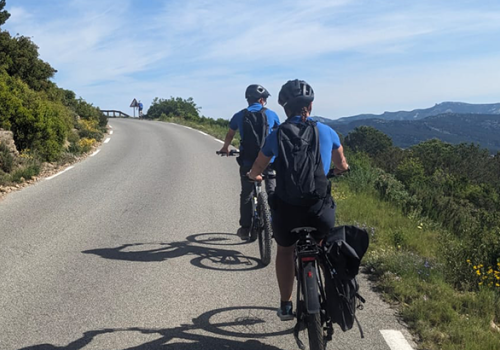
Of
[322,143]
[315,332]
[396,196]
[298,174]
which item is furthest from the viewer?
[396,196]

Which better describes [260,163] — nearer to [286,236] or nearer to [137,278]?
[286,236]

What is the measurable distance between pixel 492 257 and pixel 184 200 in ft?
19.1

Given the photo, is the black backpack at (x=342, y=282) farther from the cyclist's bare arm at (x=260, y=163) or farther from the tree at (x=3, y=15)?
the tree at (x=3, y=15)

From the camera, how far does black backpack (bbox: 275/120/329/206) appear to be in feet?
11.2

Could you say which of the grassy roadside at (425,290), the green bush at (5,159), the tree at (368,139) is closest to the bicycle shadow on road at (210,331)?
the grassy roadside at (425,290)

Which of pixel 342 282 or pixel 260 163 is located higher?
pixel 260 163

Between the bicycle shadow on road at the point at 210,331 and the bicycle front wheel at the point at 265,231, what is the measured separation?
132cm

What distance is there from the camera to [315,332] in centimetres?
329

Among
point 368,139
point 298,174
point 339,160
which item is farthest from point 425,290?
point 368,139

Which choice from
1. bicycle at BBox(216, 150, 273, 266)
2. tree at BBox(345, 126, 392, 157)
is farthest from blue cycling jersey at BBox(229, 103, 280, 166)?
tree at BBox(345, 126, 392, 157)

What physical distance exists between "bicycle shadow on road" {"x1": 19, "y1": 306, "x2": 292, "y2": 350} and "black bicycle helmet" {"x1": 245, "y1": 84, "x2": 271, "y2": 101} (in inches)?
105

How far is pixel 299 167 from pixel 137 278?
9.52ft

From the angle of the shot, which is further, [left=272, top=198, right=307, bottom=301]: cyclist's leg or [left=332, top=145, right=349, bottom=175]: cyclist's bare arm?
[left=332, top=145, right=349, bottom=175]: cyclist's bare arm

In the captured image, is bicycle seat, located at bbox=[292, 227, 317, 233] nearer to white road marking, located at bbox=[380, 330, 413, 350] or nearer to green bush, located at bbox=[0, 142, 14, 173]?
white road marking, located at bbox=[380, 330, 413, 350]
